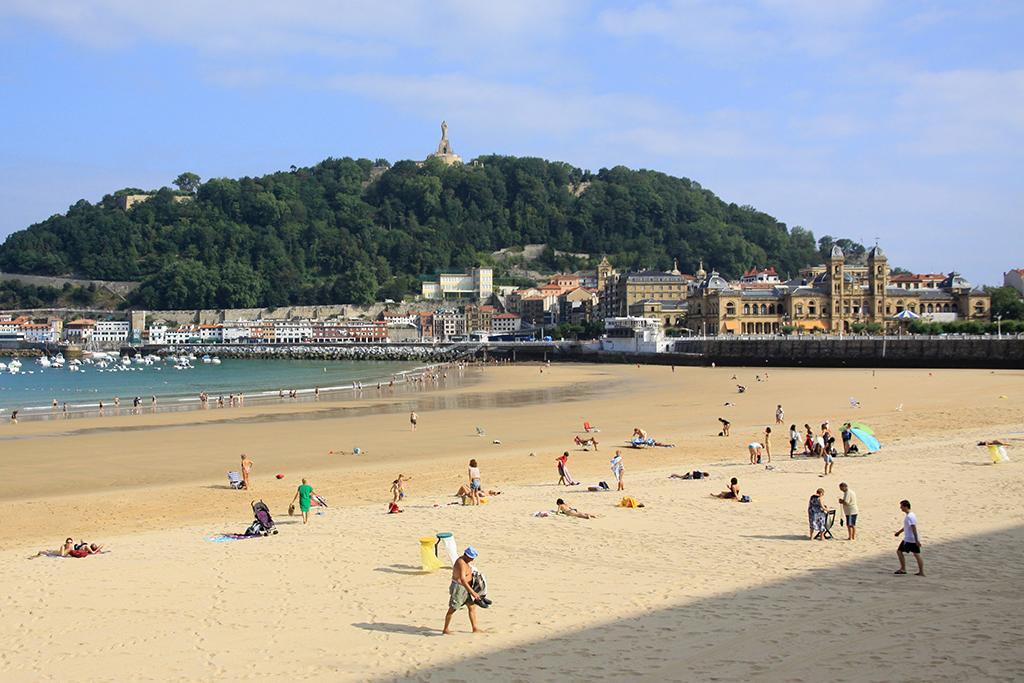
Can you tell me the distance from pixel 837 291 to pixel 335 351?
5749 centimetres

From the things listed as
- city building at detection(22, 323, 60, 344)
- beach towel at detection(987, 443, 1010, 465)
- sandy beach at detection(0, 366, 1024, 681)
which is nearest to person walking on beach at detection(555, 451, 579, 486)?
sandy beach at detection(0, 366, 1024, 681)

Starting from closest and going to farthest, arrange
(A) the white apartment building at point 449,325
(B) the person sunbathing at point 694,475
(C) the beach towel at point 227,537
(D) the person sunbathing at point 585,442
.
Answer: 1. (C) the beach towel at point 227,537
2. (B) the person sunbathing at point 694,475
3. (D) the person sunbathing at point 585,442
4. (A) the white apartment building at point 449,325

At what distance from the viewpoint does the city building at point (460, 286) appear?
15438 cm

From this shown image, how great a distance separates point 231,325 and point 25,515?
136322 millimetres

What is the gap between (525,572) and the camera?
10.7 m

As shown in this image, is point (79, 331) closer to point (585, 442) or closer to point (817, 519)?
point (585, 442)

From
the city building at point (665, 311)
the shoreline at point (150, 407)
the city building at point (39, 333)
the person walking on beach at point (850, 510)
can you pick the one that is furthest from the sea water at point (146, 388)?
the city building at point (39, 333)

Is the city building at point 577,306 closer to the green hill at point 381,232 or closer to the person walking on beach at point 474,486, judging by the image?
the green hill at point 381,232

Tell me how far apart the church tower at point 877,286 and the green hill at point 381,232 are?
65693 millimetres

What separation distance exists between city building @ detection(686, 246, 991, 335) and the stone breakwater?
90.4 ft

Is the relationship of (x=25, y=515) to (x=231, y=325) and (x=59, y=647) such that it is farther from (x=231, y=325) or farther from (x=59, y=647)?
(x=231, y=325)

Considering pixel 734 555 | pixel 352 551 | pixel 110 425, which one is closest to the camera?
pixel 734 555

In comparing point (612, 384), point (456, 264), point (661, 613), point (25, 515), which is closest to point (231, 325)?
point (456, 264)

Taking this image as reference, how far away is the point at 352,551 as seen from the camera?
39.5 feet
